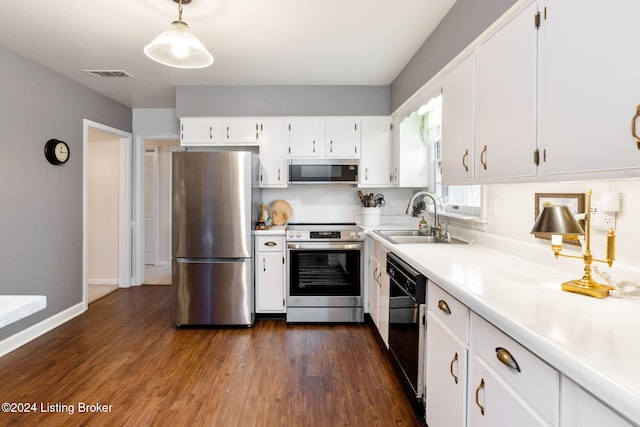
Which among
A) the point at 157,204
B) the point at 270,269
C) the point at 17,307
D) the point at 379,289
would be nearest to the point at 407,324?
the point at 379,289

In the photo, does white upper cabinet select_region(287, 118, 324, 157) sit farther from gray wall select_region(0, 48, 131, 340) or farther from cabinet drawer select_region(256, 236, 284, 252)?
gray wall select_region(0, 48, 131, 340)

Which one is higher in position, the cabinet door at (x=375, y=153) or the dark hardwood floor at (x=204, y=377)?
the cabinet door at (x=375, y=153)

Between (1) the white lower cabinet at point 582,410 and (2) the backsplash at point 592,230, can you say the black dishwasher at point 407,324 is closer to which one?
(2) the backsplash at point 592,230

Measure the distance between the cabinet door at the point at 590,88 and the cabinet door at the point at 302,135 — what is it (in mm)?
2568

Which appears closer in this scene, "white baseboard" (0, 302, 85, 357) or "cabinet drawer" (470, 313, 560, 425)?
"cabinet drawer" (470, 313, 560, 425)

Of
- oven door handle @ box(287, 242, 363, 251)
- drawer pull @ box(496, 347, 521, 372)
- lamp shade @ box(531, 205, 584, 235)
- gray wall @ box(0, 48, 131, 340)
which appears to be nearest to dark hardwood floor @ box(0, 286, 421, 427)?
gray wall @ box(0, 48, 131, 340)

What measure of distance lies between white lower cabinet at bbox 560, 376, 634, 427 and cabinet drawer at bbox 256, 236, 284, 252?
9.09ft

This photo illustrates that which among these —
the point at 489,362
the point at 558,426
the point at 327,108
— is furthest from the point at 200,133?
the point at 558,426

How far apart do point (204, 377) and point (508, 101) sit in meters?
2.47

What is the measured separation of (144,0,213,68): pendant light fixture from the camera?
1.83 meters

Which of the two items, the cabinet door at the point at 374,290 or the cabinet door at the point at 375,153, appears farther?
the cabinet door at the point at 375,153

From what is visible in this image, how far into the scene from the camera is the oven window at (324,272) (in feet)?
11.0

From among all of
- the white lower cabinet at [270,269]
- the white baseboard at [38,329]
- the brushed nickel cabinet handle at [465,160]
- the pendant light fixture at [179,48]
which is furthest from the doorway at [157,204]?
the brushed nickel cabinet handle at [465,160]

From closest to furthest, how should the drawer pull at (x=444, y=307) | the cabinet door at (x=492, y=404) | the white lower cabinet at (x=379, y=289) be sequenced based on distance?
1. the cabinet door at (x=492, y=404)
2. the drawer pull at (x=444, y=307)
3. the white lower cabinet at (x=379, y=289)
